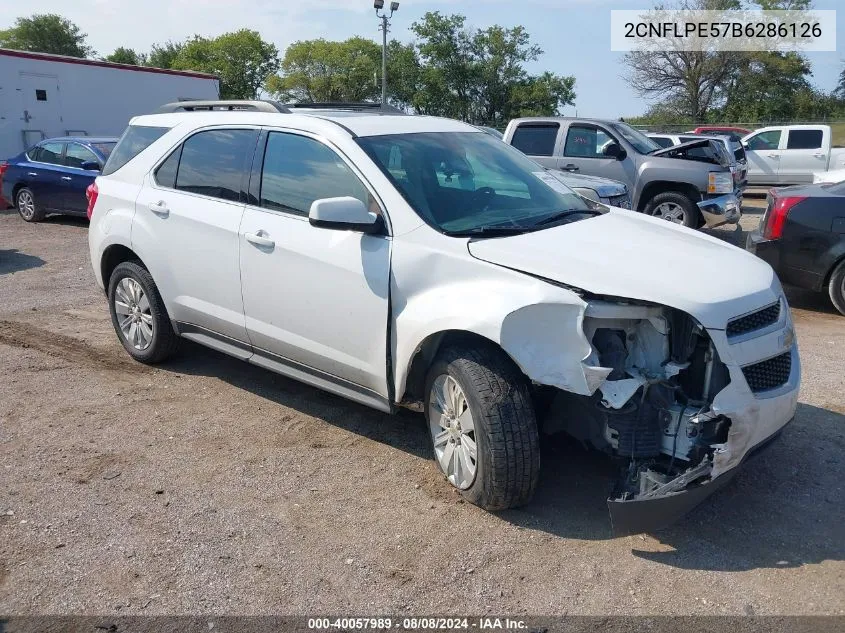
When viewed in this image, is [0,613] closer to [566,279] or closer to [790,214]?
[566,279]

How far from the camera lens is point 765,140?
68.1ft

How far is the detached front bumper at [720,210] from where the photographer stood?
11.4 m

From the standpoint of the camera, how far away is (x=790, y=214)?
7609 mm

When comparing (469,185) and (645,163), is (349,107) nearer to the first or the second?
(469,185)

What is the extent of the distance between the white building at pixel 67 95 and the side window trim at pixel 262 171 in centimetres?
1747

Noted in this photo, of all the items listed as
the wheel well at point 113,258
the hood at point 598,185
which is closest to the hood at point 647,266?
the wheel well at point 113,258

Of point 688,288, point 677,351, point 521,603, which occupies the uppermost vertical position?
point 688,288

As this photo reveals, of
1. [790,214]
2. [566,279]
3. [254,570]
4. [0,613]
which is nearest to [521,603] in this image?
[254,570]

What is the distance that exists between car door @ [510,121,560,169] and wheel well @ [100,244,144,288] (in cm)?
762

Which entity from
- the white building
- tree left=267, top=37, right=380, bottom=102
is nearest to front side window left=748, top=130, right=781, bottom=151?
the white building

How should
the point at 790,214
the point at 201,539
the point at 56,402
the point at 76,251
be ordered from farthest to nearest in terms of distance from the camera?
1. the point at 76,251
2. the point at 790,214
3. the point at 56,402
4. the point at 201,539

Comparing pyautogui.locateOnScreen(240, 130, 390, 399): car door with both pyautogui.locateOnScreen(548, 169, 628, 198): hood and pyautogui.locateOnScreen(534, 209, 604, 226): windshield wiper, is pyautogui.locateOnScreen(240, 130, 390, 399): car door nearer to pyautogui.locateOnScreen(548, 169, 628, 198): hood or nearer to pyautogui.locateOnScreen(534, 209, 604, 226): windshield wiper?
pyautogui.locateOnScreen(534, 209, 604, 226): windshield wiper

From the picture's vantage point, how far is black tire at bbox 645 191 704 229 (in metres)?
11.7

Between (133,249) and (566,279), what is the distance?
3433 mm
